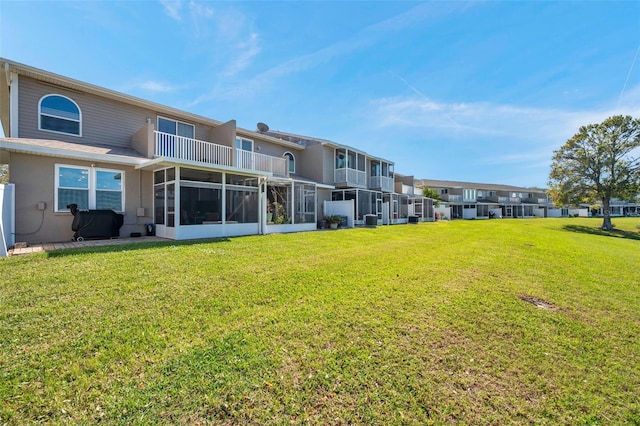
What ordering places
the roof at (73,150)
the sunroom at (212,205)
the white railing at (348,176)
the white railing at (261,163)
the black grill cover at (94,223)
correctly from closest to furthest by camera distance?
the roof at (73,150) → the black grill cover at (94,223) → the sunroom at (212,205) → the white railing at (261,163) → the white railing at (348,176)

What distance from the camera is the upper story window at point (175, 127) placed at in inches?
492

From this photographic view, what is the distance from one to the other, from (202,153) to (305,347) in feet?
36.4

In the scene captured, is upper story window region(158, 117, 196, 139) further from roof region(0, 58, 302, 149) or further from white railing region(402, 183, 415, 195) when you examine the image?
white railing region(402, 183, 415, 195)

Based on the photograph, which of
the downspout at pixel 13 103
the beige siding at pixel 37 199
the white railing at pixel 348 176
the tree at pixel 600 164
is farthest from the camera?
the tree at pixel 600 164

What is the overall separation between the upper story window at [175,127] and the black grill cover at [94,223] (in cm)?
482

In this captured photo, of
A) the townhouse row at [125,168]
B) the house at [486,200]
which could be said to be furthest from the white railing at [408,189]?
the townhouse row at [125,168]

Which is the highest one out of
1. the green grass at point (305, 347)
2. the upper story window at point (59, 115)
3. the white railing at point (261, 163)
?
the upper story window at point (59, 115)

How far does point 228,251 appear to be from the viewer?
7.67m

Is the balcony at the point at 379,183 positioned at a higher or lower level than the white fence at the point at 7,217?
higher

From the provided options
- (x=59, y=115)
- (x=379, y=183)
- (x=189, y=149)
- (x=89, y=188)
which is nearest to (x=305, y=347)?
(x=89, y=188)

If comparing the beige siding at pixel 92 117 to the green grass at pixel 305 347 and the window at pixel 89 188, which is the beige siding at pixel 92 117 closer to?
the window at pixel 89 188

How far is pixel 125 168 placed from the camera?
10.4m

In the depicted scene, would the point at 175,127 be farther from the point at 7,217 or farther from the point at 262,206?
the point at 7,217

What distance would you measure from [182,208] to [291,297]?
759 cm
